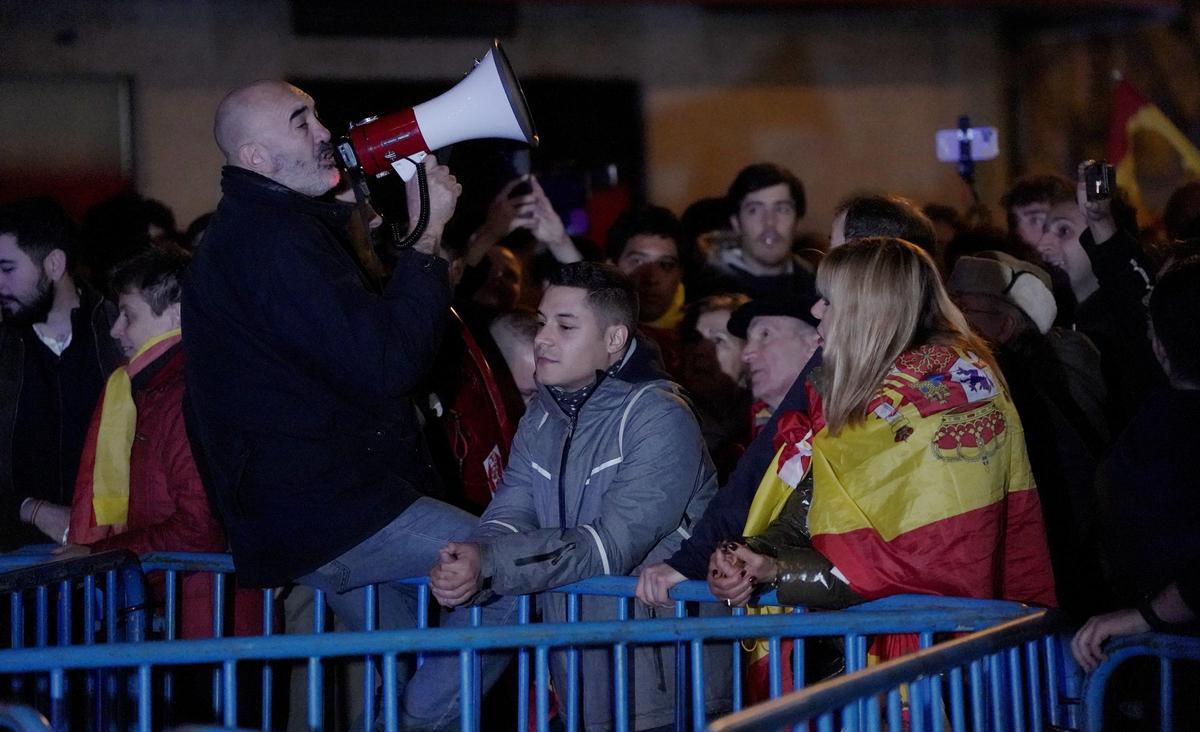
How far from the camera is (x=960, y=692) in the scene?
8.98ft

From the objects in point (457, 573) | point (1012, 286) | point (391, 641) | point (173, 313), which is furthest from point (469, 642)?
point (1012, 286)

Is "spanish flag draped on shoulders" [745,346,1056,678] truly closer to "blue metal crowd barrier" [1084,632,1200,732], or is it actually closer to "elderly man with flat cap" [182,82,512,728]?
"blue metal crowd barrier" [1084,632,1200,732]

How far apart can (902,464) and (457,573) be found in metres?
1.12

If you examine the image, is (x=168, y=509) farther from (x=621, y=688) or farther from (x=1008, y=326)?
(x=1008, y=326)

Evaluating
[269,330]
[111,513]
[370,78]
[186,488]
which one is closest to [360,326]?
[269,330]

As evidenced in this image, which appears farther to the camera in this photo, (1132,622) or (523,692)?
(523,692)

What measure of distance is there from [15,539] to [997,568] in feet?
11.8

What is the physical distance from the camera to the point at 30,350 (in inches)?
210

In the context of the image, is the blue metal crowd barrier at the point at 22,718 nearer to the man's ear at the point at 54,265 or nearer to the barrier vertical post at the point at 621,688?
the barrier vertical post at the point at 621,688

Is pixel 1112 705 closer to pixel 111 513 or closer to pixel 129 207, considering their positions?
pixel 111 513

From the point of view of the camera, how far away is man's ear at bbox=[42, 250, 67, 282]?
17.8 ft

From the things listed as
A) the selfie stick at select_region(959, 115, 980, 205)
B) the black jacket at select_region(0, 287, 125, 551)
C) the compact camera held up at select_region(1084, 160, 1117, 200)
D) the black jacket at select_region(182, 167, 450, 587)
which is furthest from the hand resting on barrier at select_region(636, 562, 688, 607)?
the selfie stick at select_region(959, 115, 980, 205)

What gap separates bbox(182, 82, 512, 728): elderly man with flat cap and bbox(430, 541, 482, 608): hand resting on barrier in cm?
17

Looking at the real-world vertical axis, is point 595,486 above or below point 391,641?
above
